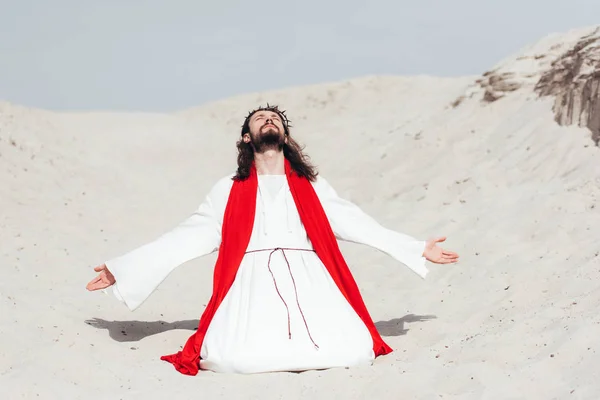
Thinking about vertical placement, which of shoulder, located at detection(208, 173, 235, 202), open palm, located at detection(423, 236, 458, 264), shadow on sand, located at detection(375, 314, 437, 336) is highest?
shoulder, located at detection(208, 173, 235, 202)

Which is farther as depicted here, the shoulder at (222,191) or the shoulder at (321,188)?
the shoulder at (321,188)

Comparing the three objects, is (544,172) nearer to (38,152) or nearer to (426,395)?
(426,395)

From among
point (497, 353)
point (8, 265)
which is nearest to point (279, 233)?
point (497, 353)

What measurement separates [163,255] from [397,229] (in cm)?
442

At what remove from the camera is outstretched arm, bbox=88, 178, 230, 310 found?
16.6 ft

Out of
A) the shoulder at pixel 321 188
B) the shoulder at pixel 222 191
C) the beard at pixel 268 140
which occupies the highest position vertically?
the beard at pixel 268 140

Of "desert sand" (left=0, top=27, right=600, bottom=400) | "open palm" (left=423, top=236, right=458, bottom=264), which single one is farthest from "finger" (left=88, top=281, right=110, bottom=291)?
"open palm" (left=423, top=236, right=458, bottom=264)

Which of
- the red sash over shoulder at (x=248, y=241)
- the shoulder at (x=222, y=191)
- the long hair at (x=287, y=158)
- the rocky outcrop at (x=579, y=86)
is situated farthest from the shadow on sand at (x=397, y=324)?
the rocky outcrop at (x=579, y=86)

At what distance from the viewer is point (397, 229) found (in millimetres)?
9055

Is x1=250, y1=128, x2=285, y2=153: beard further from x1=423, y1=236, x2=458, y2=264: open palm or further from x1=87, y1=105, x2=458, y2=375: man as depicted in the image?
x1=423, y1=236, x2=458, y2=264: open palm

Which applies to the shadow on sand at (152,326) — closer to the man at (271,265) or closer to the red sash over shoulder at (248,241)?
the man at (271,265)

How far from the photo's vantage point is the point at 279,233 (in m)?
5.08

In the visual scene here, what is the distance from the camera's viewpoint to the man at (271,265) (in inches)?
183

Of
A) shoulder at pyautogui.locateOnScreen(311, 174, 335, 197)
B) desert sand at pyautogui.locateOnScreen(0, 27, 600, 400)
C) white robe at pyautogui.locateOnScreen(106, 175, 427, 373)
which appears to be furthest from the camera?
shoulder at pyautogui.locateOnScreen(311, 174, 335, 197)
